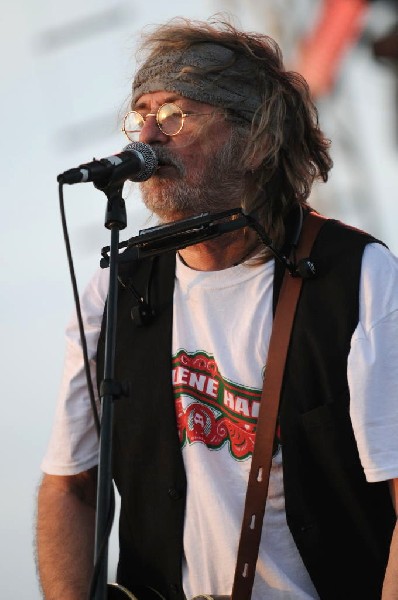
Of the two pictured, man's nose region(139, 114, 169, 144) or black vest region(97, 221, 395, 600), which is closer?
black vest region(97, 221, 395, 600)

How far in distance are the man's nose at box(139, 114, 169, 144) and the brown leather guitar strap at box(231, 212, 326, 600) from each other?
61 cm

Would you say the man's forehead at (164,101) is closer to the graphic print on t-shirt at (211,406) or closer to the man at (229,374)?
the man at (229,374)

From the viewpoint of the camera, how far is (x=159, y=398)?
338cm

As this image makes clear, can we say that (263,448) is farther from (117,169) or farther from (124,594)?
(117,169)

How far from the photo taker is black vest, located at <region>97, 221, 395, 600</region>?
10.1ft

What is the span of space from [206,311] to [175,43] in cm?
93

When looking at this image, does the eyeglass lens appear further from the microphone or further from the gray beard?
the microphone

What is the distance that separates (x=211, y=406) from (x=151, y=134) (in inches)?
32.8

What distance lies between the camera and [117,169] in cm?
277

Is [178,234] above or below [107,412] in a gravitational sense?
above

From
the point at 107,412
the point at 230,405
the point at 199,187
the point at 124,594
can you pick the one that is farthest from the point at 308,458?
the point at 199,187

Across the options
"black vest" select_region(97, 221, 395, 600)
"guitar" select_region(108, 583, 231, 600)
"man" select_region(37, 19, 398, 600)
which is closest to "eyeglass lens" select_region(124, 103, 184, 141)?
"man" select_region(37, 19, 398, 600)

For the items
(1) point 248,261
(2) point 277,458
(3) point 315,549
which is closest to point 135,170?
(1) point 248,261

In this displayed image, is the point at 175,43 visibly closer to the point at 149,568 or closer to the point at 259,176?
the point at 259,176
